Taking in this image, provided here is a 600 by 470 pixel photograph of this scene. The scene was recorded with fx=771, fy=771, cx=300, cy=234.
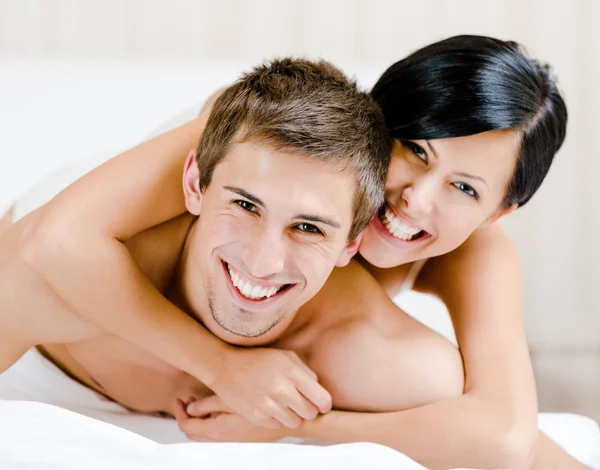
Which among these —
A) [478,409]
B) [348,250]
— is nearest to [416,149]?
[348,250]

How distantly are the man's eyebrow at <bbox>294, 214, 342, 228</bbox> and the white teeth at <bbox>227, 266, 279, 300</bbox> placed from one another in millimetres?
136

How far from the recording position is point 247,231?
109 cm

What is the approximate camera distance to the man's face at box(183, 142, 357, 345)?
105 centimetres

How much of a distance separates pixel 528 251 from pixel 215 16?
1.23m

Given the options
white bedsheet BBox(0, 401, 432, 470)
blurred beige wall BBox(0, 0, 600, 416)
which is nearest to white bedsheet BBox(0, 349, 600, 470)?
white bedsheet BBox(0, 401, 432, 470)

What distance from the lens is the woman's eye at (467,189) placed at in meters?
1.24

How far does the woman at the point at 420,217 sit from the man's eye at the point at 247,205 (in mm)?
172

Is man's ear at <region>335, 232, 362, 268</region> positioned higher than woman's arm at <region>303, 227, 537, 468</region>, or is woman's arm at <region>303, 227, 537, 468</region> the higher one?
man's ear at <region>335, 232, 362, 268</region>

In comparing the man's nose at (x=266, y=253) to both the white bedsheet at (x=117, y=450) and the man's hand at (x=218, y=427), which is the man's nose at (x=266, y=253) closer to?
the white bedsheet at (x=117, y=450)

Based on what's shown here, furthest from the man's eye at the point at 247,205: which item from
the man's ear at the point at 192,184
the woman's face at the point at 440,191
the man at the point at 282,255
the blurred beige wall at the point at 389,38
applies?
the blurred beige wall at the point at 389,38

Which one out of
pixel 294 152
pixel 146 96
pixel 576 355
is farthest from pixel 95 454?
pixel 576 355

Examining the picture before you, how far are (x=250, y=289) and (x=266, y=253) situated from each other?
10 cm

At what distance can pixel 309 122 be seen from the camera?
1.06 m

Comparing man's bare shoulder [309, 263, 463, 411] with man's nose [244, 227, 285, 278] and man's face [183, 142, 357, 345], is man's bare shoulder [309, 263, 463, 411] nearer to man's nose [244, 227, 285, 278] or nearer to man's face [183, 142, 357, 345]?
man's face [183, 142, 357, 345]
